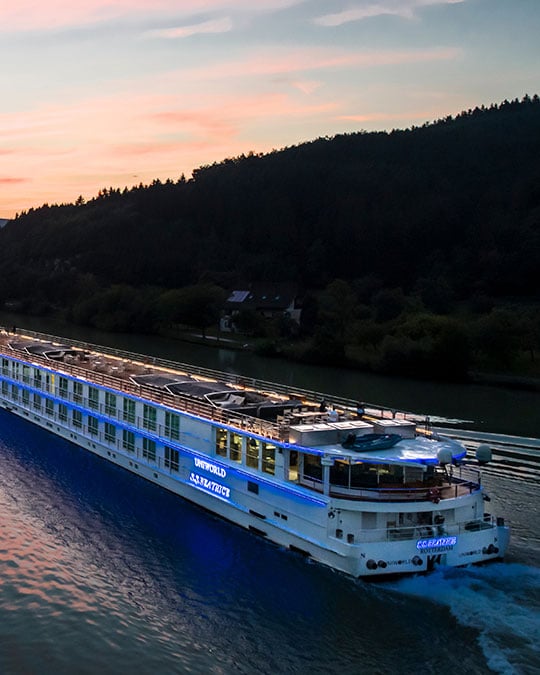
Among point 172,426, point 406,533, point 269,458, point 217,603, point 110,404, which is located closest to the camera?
point 217,603

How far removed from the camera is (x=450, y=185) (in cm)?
13650

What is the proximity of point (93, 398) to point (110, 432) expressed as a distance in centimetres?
212

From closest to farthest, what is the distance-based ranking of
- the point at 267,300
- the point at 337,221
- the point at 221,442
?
the point at 221,442 < the point at 267,300 < the point at 337,221

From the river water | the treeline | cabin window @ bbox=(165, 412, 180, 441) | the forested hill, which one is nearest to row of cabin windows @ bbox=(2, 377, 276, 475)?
cabin window @ bbox=(165, 412, 180, 441)

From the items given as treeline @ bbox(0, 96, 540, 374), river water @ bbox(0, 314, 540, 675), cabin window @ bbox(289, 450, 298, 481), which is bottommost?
river water @ bbox(0, 314, 540, 675)

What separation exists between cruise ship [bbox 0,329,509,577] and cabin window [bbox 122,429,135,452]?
0.15 ft

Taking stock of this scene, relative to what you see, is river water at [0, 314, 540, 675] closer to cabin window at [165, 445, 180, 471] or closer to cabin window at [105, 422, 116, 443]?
cabin window at [165, 445, 180, 471]

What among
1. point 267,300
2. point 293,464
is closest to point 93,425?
point 293,464

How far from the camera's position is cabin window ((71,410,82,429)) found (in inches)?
1296

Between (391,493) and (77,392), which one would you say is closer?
(391,493)

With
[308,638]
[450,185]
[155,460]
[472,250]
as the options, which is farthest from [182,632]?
[450,185]

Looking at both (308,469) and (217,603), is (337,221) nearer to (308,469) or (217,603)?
(308,469)

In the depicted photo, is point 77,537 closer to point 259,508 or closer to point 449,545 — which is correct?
point 259,508

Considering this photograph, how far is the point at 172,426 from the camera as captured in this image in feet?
87.4
